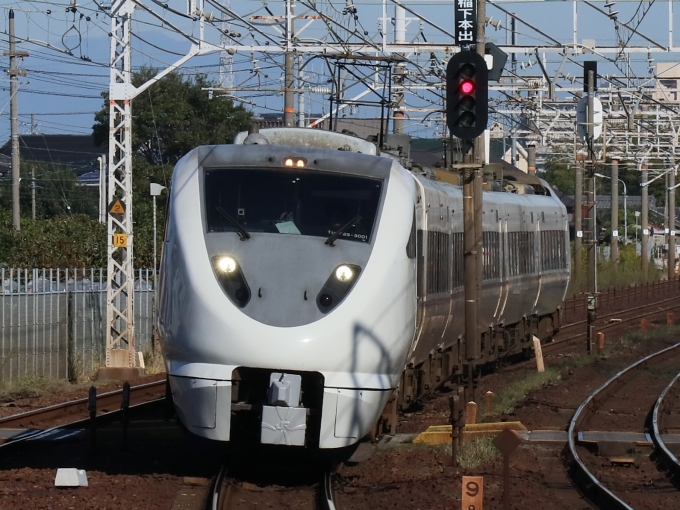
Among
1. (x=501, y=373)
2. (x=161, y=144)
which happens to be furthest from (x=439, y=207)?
(x=161, y=144)

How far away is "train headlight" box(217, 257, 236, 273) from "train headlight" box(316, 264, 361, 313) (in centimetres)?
76

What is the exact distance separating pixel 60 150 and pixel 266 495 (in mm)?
82288

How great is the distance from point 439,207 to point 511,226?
6379 mm

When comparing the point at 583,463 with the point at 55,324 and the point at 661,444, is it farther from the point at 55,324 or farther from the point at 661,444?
the point at 55,324

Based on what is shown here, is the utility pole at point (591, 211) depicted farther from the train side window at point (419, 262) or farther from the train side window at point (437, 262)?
the train side window at point (419, 262)

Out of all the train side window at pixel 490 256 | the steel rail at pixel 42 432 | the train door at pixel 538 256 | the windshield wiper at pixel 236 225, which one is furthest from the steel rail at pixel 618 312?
the windshield wiper at pixel 236 225

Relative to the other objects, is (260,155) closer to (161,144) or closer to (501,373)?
(501,373)

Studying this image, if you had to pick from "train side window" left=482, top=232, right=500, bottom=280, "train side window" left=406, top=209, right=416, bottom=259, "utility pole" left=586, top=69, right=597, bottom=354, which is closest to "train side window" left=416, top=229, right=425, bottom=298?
"train side window" left=406, top=209, right=416, bottom=259

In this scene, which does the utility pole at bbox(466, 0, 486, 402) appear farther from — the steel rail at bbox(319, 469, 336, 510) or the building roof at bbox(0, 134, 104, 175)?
the building roof at bbox(0, 134, 104, 175)

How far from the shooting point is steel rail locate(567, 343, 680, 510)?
10.2 m

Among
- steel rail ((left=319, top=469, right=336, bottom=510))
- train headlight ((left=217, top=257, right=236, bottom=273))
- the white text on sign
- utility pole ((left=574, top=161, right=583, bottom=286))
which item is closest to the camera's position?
the white text on sign

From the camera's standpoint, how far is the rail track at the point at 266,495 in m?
9.69

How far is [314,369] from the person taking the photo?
9680 millimetres

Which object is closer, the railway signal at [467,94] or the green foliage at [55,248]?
the railway signal at [467,94]
